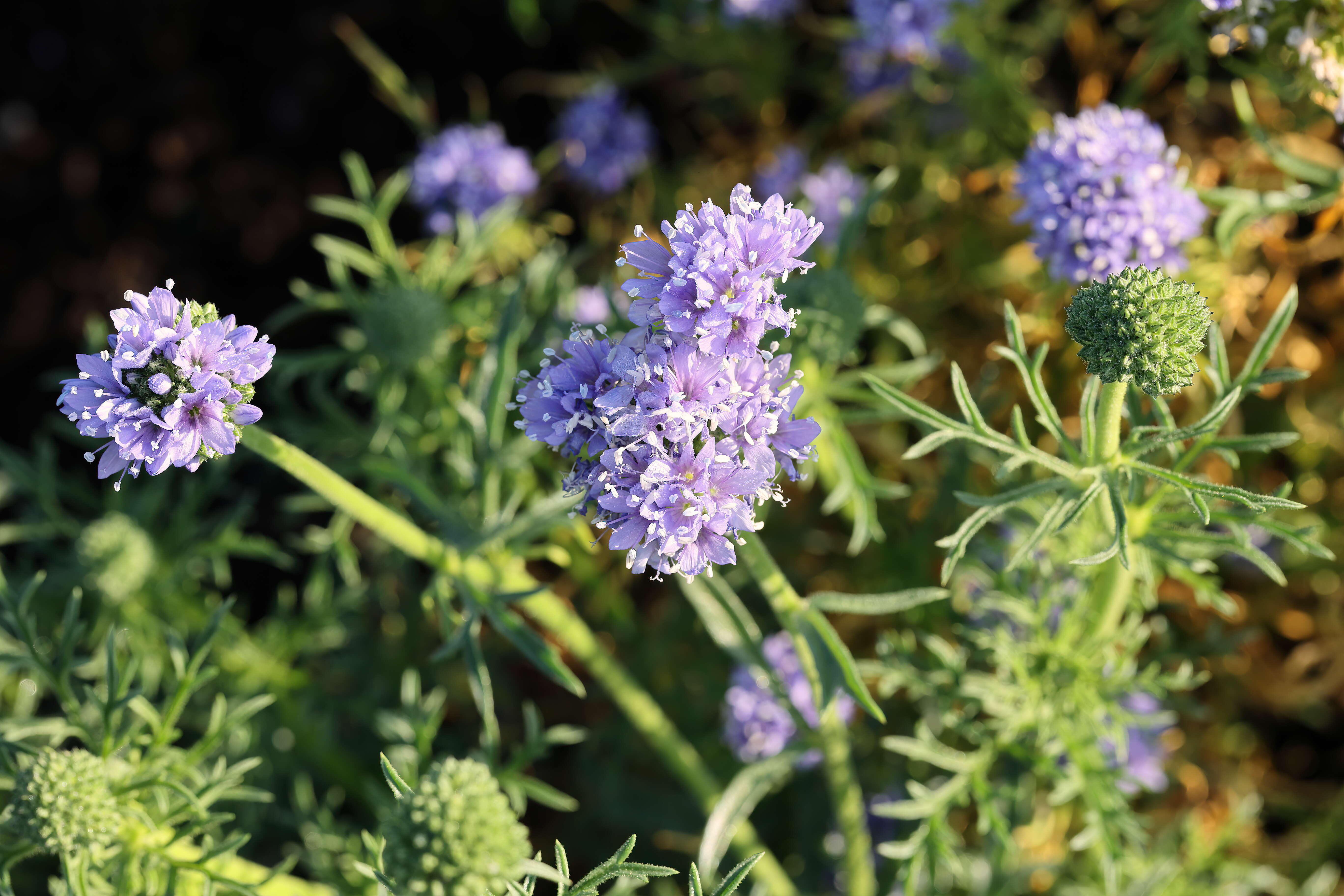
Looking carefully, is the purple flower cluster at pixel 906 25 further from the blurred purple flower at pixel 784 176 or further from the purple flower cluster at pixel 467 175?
the purple flower cluster at pixel 467 175

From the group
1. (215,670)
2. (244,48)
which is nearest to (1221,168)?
(215,670)

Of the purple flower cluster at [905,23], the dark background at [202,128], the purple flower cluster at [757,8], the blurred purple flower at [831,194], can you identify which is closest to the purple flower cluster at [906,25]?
the purple flower cluster at [905,23]

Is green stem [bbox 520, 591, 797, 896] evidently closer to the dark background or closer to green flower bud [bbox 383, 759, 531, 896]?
green flower bud [bbox 383, 759, 531, 896]

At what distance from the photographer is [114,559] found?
3.26m

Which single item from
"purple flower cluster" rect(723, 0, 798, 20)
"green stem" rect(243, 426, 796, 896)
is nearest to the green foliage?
"green stem" rect(243, 426, 796, 896)

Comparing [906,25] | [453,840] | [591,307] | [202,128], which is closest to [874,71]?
[906,25]

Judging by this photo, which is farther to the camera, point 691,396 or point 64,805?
point 64,805

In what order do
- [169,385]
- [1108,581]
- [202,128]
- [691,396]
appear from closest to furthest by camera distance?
[169,385], [691,396], [1108,581], [202,128]

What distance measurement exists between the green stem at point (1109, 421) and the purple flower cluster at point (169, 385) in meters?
1.66

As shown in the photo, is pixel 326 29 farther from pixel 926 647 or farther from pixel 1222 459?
pixel 1222 459

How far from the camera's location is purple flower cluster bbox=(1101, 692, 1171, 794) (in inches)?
128

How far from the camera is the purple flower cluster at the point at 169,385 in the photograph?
184cm

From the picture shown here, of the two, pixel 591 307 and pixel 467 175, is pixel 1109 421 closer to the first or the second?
pixel 591 307

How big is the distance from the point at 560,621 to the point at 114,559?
1.55m
